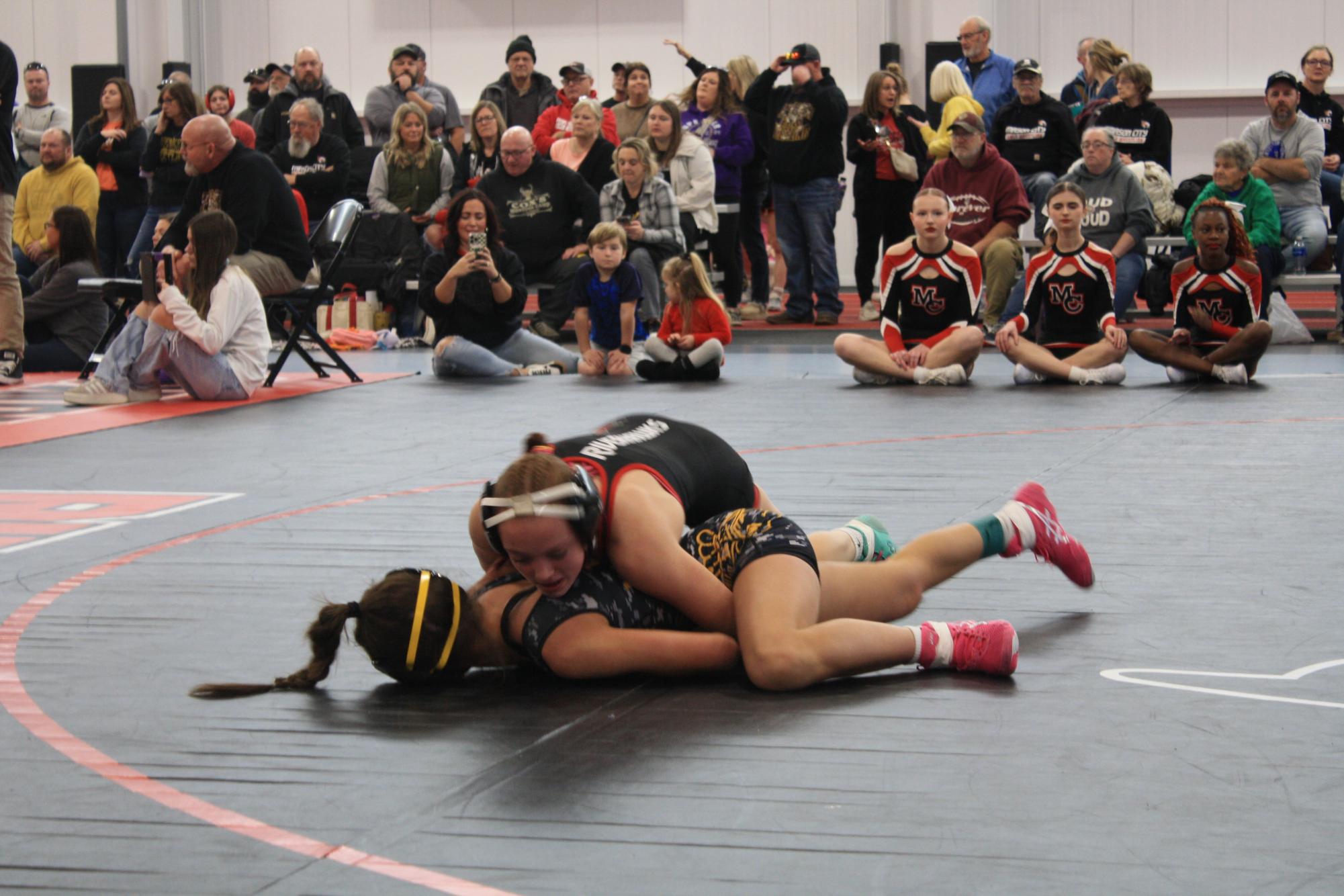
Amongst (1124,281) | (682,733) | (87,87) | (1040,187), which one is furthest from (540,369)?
(87,87)

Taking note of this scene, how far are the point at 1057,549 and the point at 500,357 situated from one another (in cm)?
619

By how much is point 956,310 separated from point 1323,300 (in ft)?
17.9

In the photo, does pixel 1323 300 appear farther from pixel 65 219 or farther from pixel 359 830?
pixel 359 830

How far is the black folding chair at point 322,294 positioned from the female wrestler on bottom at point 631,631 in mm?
5542

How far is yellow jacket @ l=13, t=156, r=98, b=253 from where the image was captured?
10977mm

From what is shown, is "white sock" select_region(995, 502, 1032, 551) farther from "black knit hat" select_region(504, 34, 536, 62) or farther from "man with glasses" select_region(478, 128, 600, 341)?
"black knit hat" select_region(504, 34, 536, 62)

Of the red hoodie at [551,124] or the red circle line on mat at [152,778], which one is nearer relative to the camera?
the red circle line on mat at [152,778]

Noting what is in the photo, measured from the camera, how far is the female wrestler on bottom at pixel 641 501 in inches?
106

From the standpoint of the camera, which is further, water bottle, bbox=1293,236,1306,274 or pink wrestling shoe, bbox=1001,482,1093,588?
water bottle, bbox=1293,236,1306,274

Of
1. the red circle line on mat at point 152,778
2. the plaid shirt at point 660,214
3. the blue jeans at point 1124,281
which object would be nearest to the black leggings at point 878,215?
the blue jeans at point 1124,281

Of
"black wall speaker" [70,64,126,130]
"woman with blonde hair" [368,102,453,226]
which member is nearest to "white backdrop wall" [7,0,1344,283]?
"black wall speaker" [70,64,126,130]

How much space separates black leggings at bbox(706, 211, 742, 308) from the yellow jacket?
427 centimetres

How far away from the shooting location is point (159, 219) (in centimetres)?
1074

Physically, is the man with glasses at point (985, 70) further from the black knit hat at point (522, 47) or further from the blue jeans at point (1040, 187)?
the black knit hat at point (522, 47)
